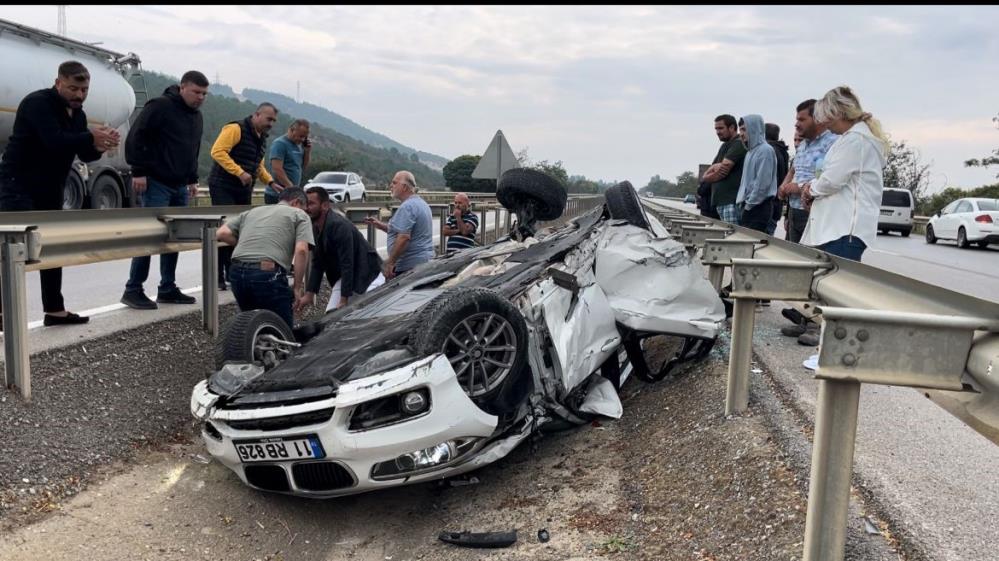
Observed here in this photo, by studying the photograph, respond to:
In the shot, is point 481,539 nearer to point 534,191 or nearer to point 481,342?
point 481,342

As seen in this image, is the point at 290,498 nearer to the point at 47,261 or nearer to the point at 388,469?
the point at 388,469

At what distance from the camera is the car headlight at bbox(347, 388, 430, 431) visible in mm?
3379

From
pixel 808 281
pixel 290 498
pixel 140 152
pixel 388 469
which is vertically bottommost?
pixel 290 498

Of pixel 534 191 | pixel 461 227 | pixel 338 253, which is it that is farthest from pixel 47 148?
pixel 461 227

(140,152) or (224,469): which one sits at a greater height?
(140,152)

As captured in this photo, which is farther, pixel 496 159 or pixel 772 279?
pixel 496 159

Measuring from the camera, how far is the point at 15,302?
3.77m

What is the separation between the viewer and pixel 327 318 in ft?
16.1

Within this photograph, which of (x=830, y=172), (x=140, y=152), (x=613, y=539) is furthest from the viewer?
(x=140, y=152)

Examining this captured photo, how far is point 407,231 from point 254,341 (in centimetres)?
312

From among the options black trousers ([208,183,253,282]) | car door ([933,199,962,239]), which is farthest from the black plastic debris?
car door ([933,199,962,239])

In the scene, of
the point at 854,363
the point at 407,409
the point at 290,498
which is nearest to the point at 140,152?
the point at 290,498

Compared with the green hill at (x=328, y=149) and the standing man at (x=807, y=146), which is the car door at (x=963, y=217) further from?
the green hill at (x=328, y=149)

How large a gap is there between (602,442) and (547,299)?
912 millimetres
